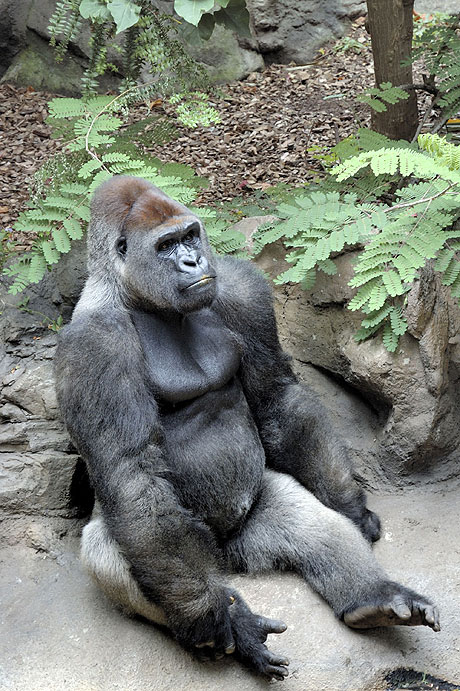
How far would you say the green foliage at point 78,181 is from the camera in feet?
14.8

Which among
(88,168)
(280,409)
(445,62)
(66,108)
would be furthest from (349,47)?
(280,409)

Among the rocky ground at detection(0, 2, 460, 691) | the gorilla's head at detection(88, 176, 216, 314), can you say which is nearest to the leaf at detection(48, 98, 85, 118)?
the rocky ground at detection(0, 2, 460, 691)

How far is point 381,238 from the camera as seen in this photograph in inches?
168

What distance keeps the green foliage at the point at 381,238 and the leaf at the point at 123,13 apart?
1272mm

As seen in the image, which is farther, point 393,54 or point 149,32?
point 393,54

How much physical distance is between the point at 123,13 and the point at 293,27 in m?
5.14

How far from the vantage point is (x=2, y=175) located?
7117mm

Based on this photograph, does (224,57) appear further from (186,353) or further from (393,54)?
(186,353)

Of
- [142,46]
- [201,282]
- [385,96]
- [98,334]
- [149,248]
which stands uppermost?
[142,46]

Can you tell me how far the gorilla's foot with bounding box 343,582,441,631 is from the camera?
328cm

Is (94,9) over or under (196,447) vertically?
over

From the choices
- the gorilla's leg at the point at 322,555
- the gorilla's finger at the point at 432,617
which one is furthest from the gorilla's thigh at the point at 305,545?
the gorilla's finger at the point at 432,617

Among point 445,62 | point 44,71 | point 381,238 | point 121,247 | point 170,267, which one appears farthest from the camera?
point 44,71

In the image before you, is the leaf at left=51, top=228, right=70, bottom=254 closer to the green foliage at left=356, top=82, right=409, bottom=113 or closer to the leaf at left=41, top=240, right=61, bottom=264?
the leaf at left=41, top=240, right=61, bottom=264
